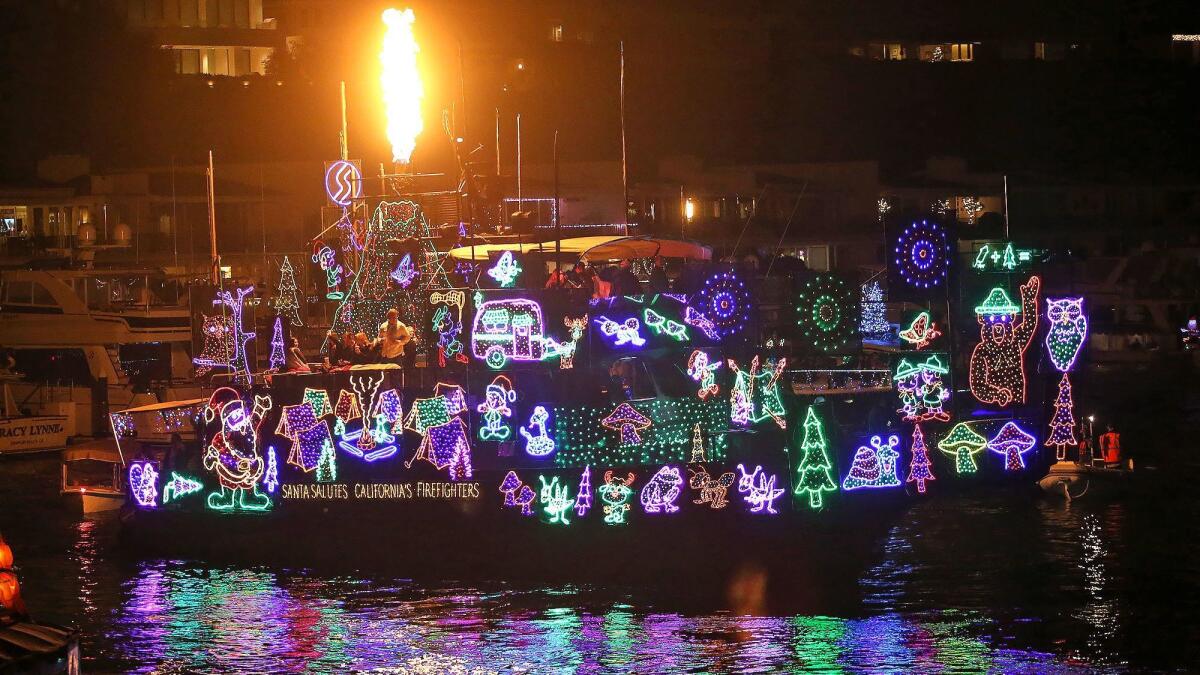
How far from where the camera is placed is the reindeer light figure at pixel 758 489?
1762cm

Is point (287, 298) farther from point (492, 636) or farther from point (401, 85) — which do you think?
point (492, 636)

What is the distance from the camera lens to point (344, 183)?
2197 centimetres

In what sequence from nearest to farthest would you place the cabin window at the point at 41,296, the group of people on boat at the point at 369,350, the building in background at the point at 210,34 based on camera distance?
1. the group of people on boat at the point at 369,350
2. the cabin window at the point at 41,296
3. the building in background at the point at 210,34

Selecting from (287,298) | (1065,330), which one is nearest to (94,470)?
(287,298)

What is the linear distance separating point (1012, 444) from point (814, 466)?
2.78 m

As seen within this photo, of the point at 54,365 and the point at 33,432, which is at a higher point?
the point at 54,365

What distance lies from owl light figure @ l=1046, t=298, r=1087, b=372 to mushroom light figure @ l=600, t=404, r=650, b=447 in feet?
17.7

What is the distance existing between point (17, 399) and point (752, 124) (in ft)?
143

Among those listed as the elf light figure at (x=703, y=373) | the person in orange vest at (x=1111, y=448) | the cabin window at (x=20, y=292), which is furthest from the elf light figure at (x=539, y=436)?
the cabin window at (x=20, y=292)

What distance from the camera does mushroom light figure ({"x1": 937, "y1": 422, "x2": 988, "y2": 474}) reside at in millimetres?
18234

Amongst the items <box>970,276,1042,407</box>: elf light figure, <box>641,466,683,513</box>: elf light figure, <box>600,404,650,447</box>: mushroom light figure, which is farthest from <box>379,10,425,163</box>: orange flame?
<box>970,276,1042,407</box>: elf light figure

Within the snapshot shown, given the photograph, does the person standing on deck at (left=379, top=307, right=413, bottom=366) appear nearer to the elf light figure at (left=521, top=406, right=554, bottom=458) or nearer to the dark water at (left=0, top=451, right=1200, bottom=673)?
the elf light figure at (left=521, top=406, right=554, bottom=458)

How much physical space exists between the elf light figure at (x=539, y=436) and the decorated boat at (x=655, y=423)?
32 millimetres

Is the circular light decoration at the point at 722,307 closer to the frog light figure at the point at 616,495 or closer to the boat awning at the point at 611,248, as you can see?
the frog light figure at the point at 616,495
